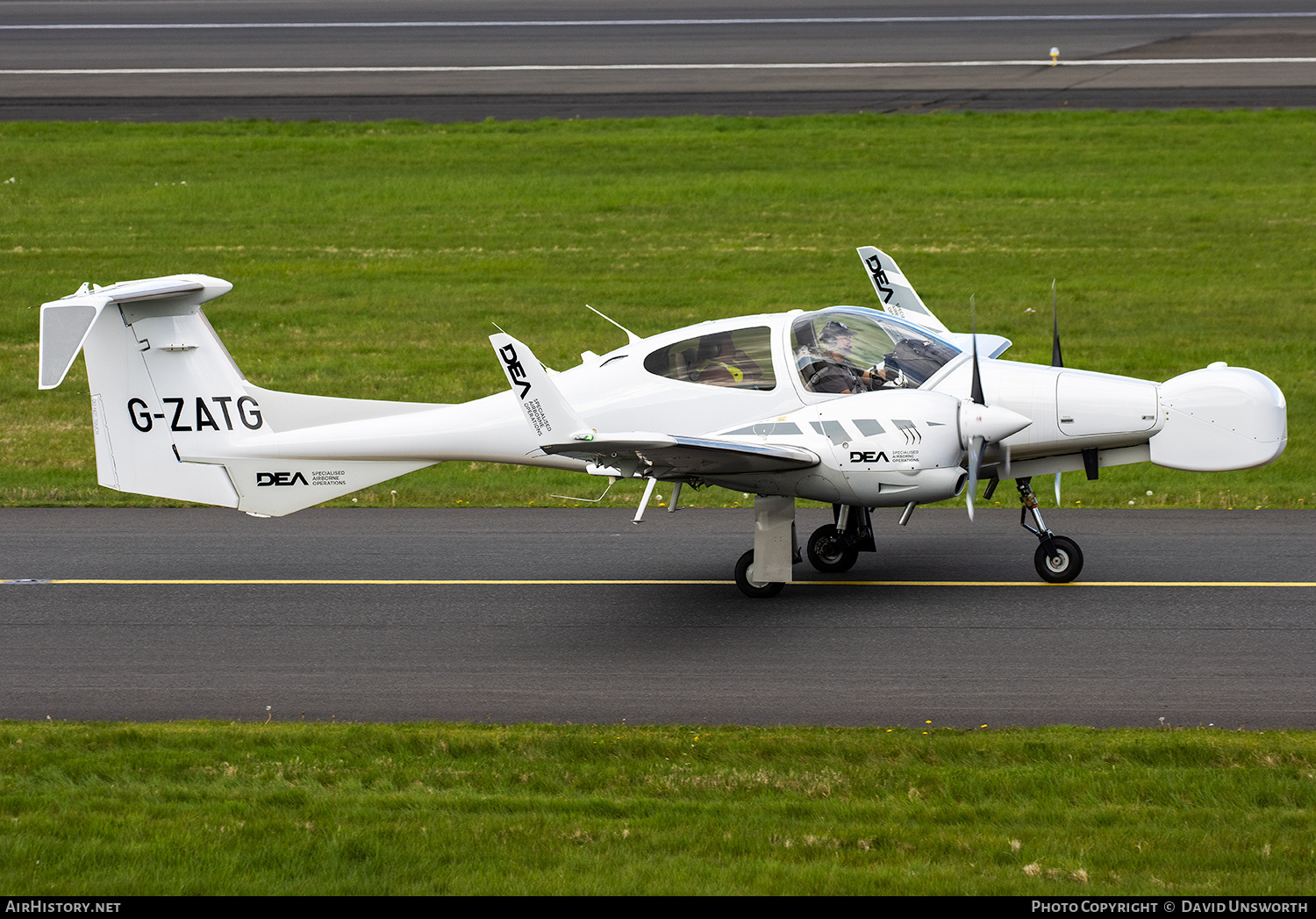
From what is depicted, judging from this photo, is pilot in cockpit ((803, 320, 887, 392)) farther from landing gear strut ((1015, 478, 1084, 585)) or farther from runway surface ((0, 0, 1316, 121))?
runway surface ((0, 0, 1316, 121))

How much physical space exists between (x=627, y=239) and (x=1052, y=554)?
1828 cm

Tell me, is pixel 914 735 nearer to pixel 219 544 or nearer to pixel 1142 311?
pixel 219 544

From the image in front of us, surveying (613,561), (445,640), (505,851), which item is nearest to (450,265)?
(613,561)

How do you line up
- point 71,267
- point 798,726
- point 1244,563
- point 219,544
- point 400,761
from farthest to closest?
point 71,267
point 219,544
point 1244,563
point 798,726
point 400,761

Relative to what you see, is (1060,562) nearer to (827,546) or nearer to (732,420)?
(827,546)

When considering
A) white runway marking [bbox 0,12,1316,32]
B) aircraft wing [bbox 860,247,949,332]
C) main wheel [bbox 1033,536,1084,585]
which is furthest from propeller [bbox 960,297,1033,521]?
white runway marking [bbox 0,12,1316,32]

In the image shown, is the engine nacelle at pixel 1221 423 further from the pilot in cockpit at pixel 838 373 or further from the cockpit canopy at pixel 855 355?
the pilot in cockpit at pixel 838 373

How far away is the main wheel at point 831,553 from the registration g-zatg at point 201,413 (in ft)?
18.6

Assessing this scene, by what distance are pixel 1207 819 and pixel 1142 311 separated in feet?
60.9

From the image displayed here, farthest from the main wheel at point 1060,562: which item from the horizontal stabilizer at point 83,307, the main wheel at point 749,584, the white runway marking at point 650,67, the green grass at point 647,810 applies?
the white runway marking at point 650,67

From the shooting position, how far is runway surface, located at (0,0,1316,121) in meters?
37.9

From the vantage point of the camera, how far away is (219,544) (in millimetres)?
15906

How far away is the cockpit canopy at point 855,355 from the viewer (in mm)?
13180

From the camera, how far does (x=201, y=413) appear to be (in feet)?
46.0
